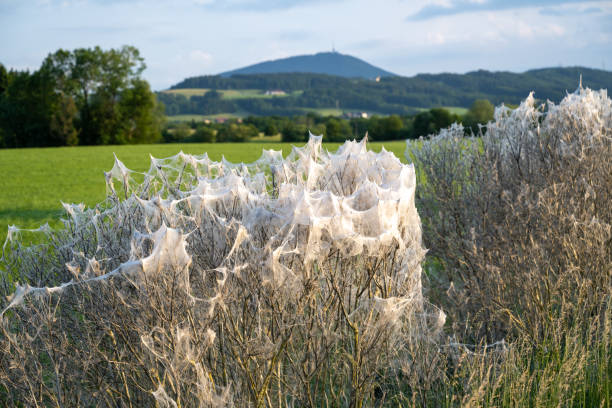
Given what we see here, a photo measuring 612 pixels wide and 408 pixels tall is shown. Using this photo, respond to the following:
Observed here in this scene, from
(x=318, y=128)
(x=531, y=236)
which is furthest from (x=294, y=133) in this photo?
(x=531, y=236)

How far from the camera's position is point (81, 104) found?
57.4 meters

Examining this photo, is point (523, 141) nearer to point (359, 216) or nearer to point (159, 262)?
point (359, 216)

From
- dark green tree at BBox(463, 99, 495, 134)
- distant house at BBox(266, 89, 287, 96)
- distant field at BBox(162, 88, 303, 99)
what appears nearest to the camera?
dark green tree at BBox(463, 99, 495, 134)

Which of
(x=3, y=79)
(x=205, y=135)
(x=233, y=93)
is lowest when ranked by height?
(x=205, y=135)

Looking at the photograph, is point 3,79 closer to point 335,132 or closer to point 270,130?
point 270,130

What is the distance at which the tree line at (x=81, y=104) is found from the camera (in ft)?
181

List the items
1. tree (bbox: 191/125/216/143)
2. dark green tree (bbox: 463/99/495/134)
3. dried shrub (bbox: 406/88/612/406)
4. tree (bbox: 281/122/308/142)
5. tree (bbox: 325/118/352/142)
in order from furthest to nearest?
tree (bbox: 191/125/216/143) → tree (bbox: 281/122/308/142) → tree (bbox: 325/118/352/142) → dark green tree (bbox: 463/99/495/134) → dried shrub (bbox: 406/88/612/406)

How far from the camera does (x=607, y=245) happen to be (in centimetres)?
→ 536

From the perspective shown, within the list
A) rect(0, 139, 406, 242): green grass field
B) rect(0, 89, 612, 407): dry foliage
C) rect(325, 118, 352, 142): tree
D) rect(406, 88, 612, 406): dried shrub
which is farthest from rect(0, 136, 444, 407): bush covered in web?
rect(325, 118, 352, 142): tree

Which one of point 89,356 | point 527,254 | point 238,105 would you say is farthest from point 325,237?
point 238,105

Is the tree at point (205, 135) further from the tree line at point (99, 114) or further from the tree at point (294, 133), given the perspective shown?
the tree at point (294, 133)

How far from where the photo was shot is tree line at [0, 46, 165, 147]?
55250 mm

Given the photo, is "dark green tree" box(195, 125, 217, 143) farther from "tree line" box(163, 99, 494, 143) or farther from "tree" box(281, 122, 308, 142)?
"tree" box(281, 122, 308, 142)

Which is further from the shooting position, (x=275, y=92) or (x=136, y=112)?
(x=275, y=92)
